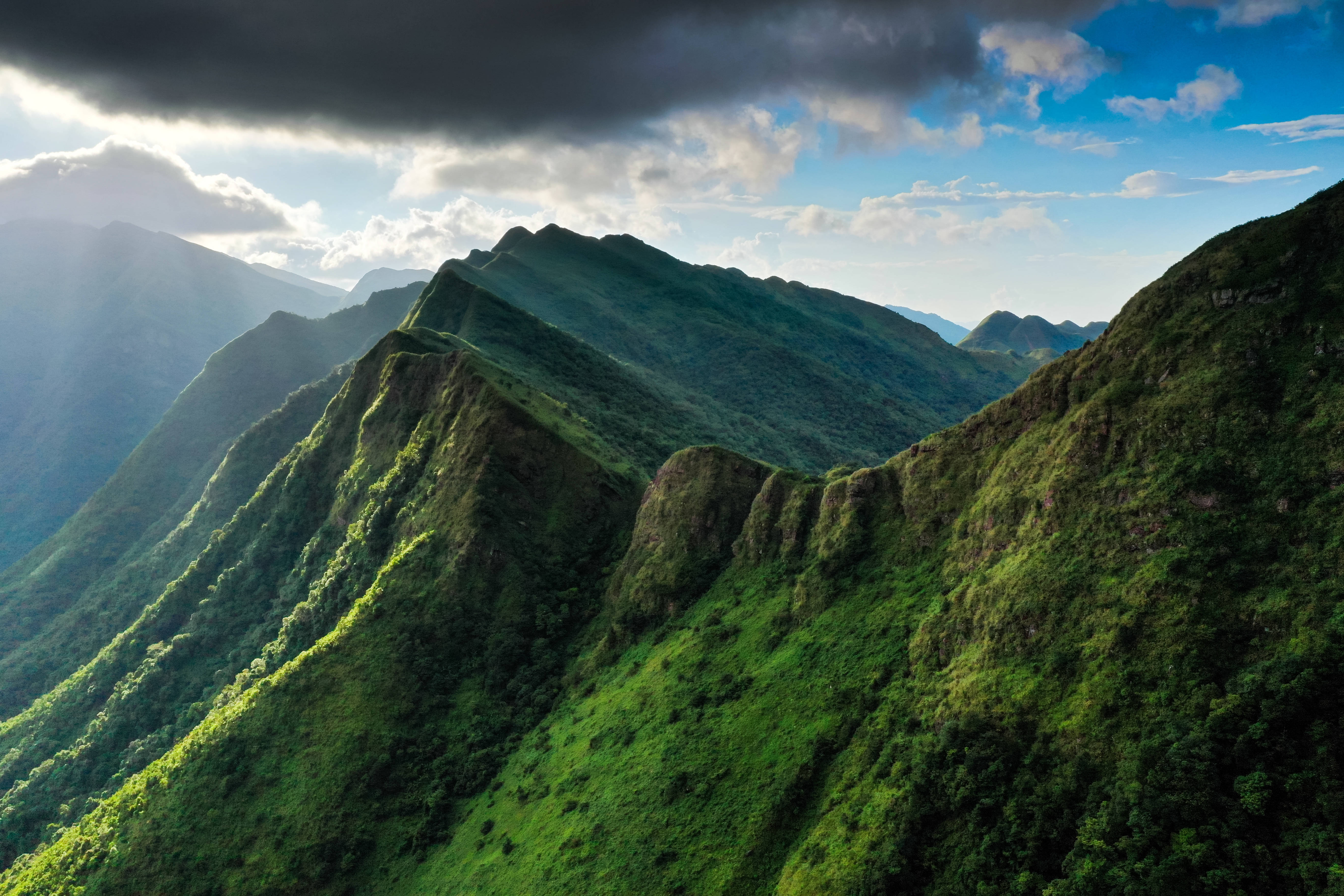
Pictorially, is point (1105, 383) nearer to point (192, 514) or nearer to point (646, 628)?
point (646, 628)

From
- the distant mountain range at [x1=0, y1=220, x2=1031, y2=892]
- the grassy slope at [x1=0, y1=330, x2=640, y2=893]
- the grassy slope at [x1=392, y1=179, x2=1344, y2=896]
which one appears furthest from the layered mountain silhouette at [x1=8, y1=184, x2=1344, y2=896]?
the distant mountain range at [x1=0, y1=220, x2=1031, y2=892]

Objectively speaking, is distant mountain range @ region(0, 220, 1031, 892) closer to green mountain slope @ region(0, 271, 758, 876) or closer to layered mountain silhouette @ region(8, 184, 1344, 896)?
green mountain slope @ region(0, 271, 758, 876)

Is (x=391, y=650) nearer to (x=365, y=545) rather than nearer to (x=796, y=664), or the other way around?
(x=365, y=545)

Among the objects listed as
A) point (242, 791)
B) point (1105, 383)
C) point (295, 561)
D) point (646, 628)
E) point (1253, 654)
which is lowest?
point (242, 791)

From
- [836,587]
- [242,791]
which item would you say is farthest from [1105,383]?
[242,791]

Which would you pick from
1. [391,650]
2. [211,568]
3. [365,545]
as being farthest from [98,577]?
[391,650]

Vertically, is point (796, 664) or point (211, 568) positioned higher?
point (796, 664)

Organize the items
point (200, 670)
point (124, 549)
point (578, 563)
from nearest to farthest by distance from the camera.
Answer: point (578, 563), point (200, 670), point (124, 549)

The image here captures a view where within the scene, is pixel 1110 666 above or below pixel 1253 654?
below
